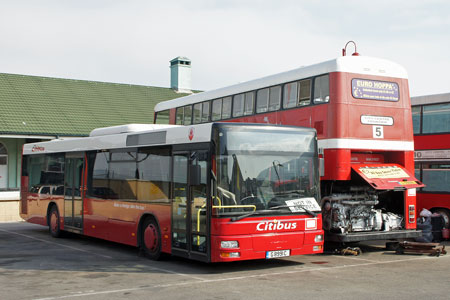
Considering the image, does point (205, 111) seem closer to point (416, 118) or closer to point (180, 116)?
point (180, 116)

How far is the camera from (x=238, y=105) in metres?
16.6

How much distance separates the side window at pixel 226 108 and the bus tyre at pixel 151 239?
4.87m

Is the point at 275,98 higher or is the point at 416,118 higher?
the point at 275,98

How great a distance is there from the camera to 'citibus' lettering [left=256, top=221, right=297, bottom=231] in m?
11.0

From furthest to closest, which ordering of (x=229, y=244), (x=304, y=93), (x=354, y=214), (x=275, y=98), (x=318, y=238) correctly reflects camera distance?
1. (x=275, y=98)
2. (x=304, y=93)
3. (x=354, y=214)
4. (x=318, y=238)
5. (x=229, y=244)

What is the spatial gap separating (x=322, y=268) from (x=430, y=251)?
3.40m

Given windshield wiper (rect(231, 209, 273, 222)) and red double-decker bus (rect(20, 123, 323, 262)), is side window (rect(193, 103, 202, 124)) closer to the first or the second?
red double-decker bus (rect(20, 123, 323, 262))

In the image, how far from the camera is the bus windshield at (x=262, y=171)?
35.7 ft

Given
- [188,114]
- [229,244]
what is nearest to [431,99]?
[188,114]

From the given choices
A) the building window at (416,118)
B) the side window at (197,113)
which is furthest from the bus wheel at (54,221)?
the building window at (416,118)

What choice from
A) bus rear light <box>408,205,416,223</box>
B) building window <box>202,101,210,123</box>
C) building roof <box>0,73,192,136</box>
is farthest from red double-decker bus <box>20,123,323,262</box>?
building roof <box>0,73,192,136</box>

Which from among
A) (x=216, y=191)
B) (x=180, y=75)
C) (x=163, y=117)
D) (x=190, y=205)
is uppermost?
(x=180, y=75)

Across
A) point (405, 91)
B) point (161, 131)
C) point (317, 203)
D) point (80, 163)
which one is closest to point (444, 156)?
point (405, 91)

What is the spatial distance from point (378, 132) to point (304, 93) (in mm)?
1891
